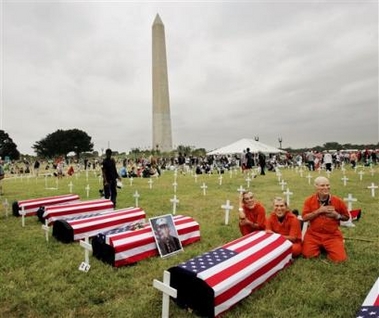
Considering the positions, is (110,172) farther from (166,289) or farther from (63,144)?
(63,144)

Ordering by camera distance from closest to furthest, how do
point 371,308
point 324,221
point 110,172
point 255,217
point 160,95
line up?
point 371,308 < point 324,221 < point 255,217 < point 110,172 < point 160,95

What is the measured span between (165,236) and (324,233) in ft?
9.19

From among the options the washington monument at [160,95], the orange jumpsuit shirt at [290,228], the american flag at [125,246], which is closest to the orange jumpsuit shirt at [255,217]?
the orange jumpsuit shirt at [290,228]

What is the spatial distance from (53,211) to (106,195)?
274 cm

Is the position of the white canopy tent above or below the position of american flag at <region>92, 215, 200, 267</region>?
above

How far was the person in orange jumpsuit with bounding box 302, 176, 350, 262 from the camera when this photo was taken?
5.46m

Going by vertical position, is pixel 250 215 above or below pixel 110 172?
below

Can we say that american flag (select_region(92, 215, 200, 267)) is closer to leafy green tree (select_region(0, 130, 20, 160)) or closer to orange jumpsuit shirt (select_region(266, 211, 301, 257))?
orange jumpsuit shirt (select_region(266, 211, 301, 257))

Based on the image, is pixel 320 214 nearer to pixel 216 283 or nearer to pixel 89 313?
pixel 216 283

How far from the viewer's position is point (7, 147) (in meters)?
78.2

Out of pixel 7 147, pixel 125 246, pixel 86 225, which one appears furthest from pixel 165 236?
pixel 7 147

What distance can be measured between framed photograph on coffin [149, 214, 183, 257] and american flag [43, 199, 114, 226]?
353 centimetres

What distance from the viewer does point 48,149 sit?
86.2m

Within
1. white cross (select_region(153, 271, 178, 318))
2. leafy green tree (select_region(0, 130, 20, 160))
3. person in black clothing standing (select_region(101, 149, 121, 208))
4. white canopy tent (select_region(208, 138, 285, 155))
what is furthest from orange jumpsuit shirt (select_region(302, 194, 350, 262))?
leafy green tree (select_region(0, 130, 20, 160))
